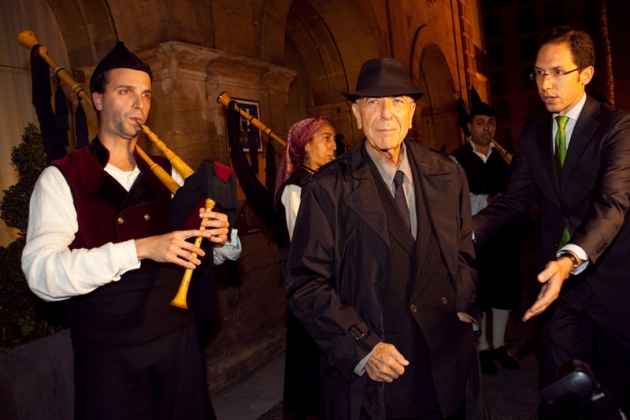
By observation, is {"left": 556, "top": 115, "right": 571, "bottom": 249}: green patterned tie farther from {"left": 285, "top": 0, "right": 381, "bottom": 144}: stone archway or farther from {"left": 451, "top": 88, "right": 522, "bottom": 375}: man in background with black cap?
{"left": 285, "top": 0, "right": 381, "bottom": 144}: stone archway

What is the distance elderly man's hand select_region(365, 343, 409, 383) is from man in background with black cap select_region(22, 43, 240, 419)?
821 mm

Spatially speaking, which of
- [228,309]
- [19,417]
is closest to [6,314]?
[19,417]

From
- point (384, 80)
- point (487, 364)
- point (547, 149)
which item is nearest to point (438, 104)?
point (487, 364)

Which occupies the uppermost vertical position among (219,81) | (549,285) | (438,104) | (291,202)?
(438,104)

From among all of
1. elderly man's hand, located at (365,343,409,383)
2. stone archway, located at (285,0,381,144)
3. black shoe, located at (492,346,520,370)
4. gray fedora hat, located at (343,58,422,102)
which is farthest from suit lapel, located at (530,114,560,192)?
stone archway, located at (285,0,381,144)

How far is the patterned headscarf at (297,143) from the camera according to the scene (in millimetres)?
3656

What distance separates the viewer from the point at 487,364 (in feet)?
14.2

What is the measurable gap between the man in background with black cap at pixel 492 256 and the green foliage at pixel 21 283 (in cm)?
339

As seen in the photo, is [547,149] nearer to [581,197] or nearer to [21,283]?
[581,197]

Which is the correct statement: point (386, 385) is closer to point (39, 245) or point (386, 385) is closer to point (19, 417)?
point (39, 245)

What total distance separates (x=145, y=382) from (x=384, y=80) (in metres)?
1.69

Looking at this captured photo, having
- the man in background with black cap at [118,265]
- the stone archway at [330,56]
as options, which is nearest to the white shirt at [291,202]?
the man in background with black cap at [118,265]

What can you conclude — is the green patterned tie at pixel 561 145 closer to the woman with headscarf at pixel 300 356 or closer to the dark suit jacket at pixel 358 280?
the dark suit jacket at pixel 358 280

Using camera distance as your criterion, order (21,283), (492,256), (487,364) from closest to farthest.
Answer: (21,283) < (487,364) < (492,256)
